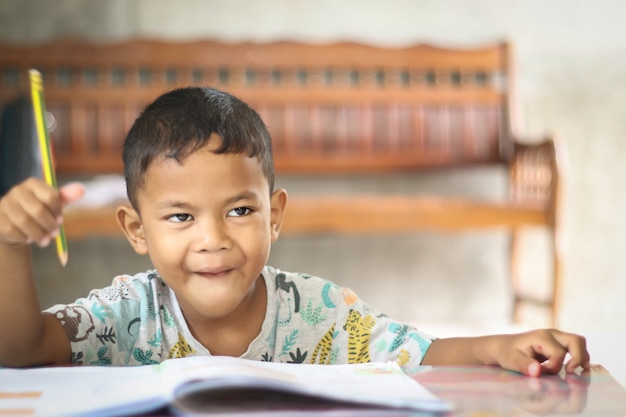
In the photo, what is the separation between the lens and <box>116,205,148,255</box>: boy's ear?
773mm

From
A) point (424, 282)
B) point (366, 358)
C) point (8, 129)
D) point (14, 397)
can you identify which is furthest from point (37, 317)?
point (424, 282)

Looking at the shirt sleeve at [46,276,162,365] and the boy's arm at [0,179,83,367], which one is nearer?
the boy's arm at [0,179,83,367]

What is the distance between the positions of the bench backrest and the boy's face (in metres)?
1.60

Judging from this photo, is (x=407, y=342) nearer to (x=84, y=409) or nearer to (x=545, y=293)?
(x=84, y=409)

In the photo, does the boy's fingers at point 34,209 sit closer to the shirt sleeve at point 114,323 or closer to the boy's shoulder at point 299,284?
the shirt sleeve at point 114,323

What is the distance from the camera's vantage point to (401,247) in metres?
2.45

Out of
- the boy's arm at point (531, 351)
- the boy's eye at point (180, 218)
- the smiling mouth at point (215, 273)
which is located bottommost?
the boy's arm at point (531, 351)

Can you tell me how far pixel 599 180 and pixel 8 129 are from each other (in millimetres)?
1741

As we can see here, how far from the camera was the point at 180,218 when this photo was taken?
697 millimetres

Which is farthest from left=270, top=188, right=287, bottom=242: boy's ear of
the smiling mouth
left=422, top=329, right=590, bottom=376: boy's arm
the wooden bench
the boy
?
the wooden bench

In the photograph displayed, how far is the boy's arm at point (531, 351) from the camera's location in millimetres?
586

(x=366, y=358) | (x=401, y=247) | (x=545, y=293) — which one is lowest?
(x=545, y=293)

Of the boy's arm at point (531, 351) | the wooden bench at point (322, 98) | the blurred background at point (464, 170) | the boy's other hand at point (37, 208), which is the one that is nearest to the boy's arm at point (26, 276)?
the boy's other hand at point (37, 208)

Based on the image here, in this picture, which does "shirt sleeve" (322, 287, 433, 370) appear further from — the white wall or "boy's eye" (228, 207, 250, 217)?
the white wall
